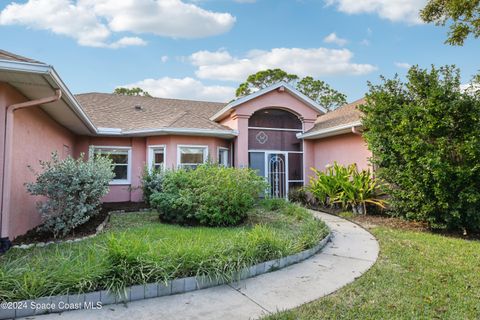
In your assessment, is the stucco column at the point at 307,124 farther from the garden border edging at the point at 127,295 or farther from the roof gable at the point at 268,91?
the garden border edging at the point at 127,295

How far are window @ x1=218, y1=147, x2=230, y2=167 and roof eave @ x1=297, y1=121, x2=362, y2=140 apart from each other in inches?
133

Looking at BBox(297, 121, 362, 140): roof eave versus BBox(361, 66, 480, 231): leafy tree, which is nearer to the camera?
BBox(361, 66, 480, 231): leafy tree

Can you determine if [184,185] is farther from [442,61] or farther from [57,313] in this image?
[442,61]

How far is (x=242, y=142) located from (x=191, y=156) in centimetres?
224

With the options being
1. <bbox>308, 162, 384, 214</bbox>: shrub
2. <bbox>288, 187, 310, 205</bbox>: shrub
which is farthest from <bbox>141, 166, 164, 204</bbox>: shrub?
<bbox>308, 162, 384, 214</bbox>: shrub

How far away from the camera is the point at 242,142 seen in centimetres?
1238

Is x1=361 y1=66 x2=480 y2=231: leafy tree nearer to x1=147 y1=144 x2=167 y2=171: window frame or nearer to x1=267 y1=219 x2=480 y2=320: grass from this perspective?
x1=267 y1=219 x2=480 y2=320: grass

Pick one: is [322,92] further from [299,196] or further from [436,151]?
[436,151]

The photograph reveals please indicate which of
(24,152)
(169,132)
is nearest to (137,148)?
(169,132)

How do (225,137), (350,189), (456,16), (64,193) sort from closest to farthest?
(64,193) < (456,16) < (350,189) < (225,137)

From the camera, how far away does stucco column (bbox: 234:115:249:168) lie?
12.3 metres

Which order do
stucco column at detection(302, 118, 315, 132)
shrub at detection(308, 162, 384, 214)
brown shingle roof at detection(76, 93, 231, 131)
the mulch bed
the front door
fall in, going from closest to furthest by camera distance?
the mulch bed, shrub at detection(308, 162, 384, 214), brown shingle roof at detection(76, 93, 231, 131), the front door, stucco column at detection(302, 118, 315, 132)

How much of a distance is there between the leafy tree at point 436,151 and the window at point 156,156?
836 centimetres

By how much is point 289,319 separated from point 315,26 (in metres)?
13.0
